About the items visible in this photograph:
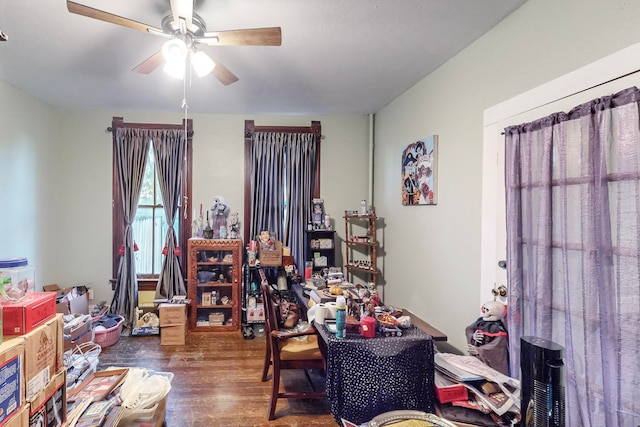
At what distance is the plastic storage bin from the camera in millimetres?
1335

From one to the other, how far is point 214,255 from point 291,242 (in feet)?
3.30

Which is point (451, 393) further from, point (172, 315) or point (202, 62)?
point (172, 315)

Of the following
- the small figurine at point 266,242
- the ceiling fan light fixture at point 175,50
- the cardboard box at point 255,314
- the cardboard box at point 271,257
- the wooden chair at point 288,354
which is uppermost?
the ceiling fan light fixture at point 175,50

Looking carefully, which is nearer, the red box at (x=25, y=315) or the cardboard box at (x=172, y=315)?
the red box at (x=25, y=315)

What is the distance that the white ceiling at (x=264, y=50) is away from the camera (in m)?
1.97

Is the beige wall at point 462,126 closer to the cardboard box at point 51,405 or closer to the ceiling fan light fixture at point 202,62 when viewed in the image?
the ceiling fan light fixture at point 202,62

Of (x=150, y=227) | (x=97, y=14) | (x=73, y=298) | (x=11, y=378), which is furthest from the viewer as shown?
(x=150, y=227)

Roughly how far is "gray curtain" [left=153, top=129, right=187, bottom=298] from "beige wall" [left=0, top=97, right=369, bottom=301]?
198 mm

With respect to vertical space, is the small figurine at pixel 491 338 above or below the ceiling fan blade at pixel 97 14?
below

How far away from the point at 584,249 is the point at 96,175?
16.0ft

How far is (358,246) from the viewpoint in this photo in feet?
14.3

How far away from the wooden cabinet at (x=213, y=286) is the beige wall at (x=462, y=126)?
185 cm

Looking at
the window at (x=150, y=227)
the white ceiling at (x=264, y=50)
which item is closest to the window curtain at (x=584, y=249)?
the white ceiling at (x=264, y=50)

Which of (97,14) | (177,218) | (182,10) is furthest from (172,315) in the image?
(182,10)
